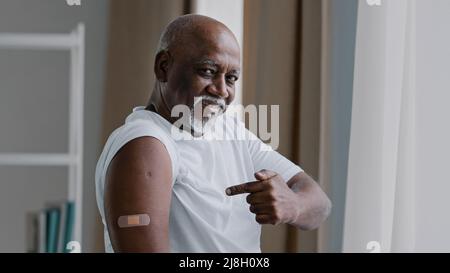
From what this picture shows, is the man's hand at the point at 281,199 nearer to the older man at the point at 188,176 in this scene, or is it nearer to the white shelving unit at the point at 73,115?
the older man at the point at 188,176

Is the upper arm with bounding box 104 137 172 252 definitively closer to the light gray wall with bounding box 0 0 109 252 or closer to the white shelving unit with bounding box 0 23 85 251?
the white shelving unit with bounding box 0 23 85 251

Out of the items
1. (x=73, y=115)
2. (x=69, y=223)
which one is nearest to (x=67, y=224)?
(x=69, y=223)

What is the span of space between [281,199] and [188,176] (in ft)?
0.43

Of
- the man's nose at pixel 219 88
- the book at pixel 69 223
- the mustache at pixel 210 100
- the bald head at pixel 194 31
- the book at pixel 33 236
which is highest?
the bald head at pixel 194 31

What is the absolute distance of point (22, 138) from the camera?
6.07ft

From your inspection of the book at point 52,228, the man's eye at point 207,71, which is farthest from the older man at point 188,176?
the book at point 52,228

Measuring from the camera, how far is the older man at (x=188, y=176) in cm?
73

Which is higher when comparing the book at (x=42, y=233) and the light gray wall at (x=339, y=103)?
the light gray wall at (x=339, y=103)

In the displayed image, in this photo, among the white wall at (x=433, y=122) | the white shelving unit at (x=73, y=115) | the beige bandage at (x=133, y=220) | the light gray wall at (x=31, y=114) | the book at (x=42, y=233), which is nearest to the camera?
the beige bandage at (x=133, y=220)

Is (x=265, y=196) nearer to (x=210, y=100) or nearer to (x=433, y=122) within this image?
(x=210, y=100)

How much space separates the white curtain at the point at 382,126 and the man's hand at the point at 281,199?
0.35m
